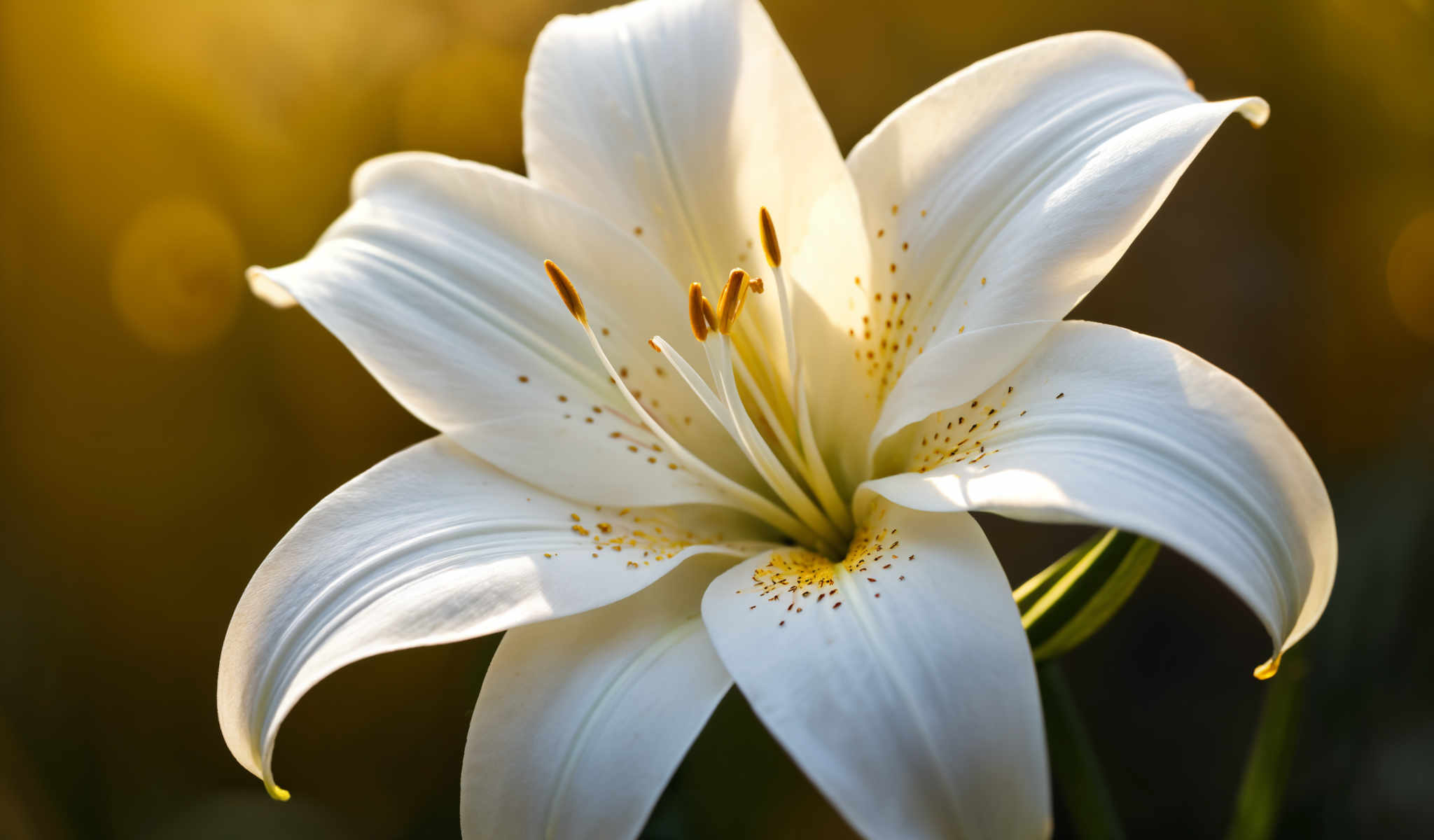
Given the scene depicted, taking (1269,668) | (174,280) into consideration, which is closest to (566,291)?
(1269,668)

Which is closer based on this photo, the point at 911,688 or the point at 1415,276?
the point at 911,688

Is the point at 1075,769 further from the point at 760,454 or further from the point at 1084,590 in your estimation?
the point at 760,454

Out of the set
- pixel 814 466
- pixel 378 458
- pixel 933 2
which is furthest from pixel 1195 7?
pixel 378 458

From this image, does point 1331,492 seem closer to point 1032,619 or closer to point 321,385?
point 1032,619

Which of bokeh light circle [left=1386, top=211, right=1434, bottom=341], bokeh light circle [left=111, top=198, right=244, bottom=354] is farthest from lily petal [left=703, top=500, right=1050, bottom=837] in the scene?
bokeh light circle [left=111, top=198, right=244, bottom=354]

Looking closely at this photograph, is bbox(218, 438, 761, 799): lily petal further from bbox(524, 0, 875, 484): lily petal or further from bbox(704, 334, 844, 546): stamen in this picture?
bbox(524, 0, 875, 484): lily petal

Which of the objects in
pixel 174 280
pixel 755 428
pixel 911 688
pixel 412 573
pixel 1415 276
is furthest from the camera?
pixel 174 280
